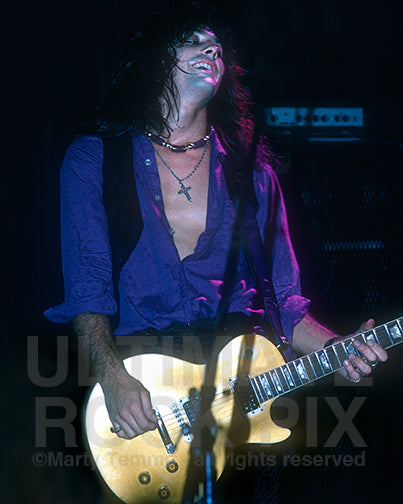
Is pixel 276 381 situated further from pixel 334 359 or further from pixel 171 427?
pixel 171 427

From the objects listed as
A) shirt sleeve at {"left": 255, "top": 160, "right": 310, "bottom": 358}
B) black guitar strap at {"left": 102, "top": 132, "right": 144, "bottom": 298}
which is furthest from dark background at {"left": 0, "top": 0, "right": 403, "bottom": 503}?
black guitar strap at {"left": 102, "top": 132, "right": 144, "bottom": 298}

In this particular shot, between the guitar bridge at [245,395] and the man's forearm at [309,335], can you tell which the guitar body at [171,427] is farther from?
the man's forearm at [309,335]

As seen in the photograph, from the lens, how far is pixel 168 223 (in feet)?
5.67

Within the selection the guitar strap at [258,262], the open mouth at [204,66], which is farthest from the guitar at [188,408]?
the open mouth at [204,66]

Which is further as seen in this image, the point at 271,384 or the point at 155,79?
the point at 155,79

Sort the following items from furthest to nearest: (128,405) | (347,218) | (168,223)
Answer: (347,218) → (168,223) → (128,405)

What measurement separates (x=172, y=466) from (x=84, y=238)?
74 cm

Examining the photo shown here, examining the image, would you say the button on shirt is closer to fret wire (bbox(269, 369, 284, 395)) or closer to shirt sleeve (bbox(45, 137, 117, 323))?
shirt sleeve (bbox(45, 137, 117, 323))

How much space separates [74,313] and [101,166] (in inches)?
19.8

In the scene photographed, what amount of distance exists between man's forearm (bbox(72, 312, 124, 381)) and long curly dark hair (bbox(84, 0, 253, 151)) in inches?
25.9

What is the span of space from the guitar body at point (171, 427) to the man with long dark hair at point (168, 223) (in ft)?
0.20

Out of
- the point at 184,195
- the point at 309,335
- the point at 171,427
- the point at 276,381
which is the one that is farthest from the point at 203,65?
the point at 171,427

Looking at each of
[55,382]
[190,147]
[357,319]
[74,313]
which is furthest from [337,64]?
[55,382]

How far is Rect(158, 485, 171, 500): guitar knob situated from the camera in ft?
4.68
